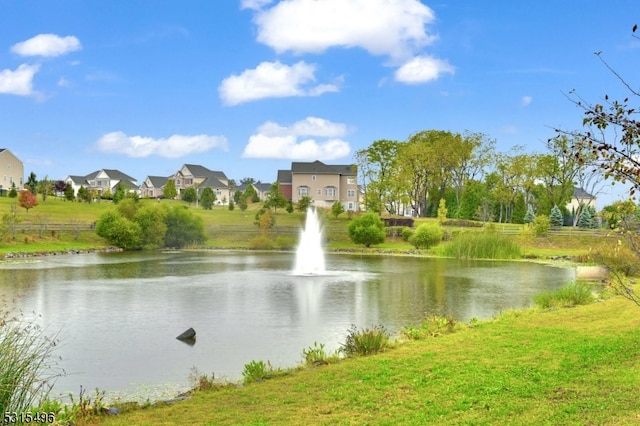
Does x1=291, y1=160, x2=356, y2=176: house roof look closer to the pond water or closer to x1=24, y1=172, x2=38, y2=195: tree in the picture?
x1=24, y1=172, x2=38, y2=195: tree

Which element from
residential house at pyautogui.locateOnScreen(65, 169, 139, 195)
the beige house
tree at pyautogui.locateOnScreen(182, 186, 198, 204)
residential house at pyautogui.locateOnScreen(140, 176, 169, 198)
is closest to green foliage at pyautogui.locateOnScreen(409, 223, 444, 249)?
tree at pyautogui.locateOnScreen(182, 186, 198, 204)

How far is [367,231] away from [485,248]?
14.6m

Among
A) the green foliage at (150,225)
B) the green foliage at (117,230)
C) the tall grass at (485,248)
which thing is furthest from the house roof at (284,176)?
the tall grass at (485,248)

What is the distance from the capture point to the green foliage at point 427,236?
57.8m

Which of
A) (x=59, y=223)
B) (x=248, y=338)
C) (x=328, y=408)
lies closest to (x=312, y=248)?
(x=59, y=223)

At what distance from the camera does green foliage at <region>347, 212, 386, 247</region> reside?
2406 inches

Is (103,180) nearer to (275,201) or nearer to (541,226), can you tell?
(275,201)

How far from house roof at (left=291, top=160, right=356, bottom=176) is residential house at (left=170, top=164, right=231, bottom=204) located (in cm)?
2682

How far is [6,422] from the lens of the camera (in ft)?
24.4

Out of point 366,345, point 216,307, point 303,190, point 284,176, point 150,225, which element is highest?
point 284,176

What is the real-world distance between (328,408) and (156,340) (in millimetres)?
8813

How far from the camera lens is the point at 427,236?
57.7 meters

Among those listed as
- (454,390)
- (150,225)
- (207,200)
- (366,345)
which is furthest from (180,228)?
(454,390)

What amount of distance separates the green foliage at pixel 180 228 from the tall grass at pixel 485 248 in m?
30.2
